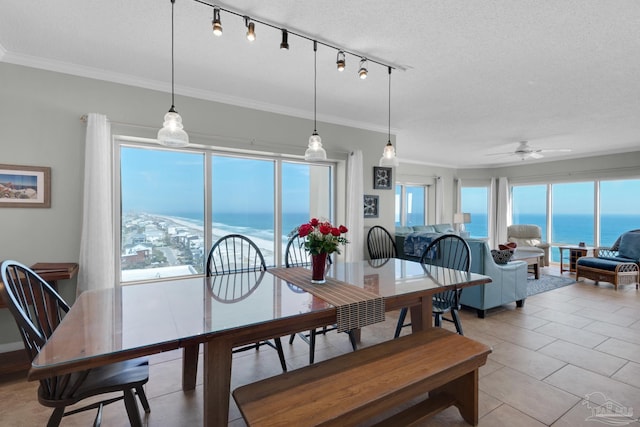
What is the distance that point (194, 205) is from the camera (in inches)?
145

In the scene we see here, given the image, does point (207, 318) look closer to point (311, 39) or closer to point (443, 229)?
point (311, 39)

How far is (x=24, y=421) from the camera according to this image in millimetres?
1909

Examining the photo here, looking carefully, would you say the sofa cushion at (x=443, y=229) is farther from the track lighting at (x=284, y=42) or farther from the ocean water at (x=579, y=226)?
the track lighting at (x=284, y=42)

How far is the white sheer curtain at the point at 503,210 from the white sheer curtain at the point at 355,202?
19.4ft

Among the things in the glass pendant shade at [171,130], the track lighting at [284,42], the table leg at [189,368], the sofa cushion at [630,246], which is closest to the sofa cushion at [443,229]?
the sofa cushion at [630,246]

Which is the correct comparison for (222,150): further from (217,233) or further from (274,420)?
(274,420)

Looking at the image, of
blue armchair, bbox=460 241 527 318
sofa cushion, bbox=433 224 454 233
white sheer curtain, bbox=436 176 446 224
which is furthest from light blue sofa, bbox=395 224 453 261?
white sheer curtain, bbox=436 176 446 224

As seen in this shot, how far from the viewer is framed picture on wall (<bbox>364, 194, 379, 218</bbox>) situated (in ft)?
15.4

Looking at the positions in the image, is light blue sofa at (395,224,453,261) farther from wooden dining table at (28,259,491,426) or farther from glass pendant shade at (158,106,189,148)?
glass pendant shade at (158,106,189,148)

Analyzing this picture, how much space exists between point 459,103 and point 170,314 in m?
3.70

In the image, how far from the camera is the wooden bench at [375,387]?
1.34 metres

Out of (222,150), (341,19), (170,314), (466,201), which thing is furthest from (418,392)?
(466,201)

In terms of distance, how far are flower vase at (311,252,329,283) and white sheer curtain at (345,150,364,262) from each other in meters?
2.16
